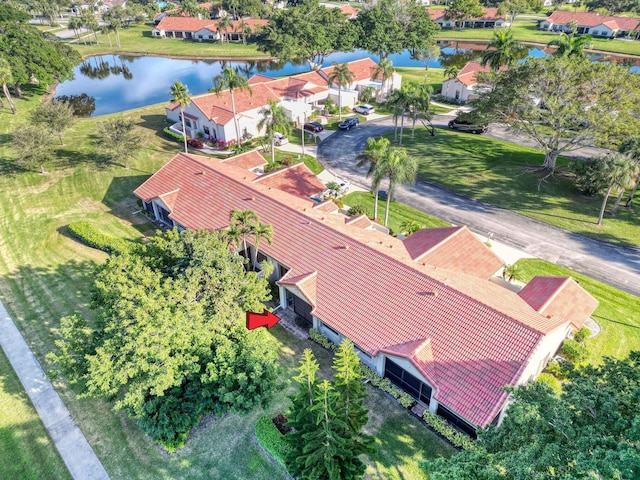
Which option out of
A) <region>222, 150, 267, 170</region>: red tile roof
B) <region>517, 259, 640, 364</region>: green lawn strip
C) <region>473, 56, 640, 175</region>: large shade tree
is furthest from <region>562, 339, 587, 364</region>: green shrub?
<region>222, 150, 267, 170</region>: red tile roof

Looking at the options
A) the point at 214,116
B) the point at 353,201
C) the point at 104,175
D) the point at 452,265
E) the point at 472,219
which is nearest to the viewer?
the point at 452,265

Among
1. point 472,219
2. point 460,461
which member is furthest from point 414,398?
point 472,219

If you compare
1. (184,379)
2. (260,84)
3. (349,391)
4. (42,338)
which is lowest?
(42,338)

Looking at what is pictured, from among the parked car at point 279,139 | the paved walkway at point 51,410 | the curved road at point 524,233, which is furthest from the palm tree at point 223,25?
the paved walkway at point 51,410

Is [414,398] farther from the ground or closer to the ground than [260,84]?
closer to the ground

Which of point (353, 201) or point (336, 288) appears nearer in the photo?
point (336, 288)

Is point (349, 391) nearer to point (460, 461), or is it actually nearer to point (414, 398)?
point (460, 461)

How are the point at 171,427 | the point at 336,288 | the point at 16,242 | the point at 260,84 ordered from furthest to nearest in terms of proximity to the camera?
the point at 260,84, the point at 16,242, the point at 336,288, the point at 171,427

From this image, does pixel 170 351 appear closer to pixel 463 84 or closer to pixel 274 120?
pixel 274 120
